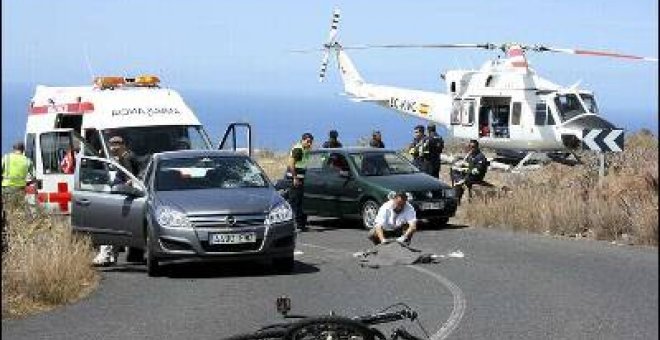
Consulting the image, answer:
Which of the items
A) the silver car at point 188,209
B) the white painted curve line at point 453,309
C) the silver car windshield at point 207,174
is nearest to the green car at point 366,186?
the silver car windshield at point 207,174

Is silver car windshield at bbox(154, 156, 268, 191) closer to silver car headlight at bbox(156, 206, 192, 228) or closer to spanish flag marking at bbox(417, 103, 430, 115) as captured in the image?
silver car headlight at bbox(156, 206, 192, 228)

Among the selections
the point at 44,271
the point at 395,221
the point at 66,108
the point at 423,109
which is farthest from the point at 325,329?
the point at 423,109

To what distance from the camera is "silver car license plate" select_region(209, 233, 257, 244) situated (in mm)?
13320

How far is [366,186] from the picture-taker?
20.5 meters

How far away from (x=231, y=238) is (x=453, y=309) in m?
3.56

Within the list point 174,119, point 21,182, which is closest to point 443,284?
point 174,119

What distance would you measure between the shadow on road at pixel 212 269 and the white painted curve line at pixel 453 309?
170 centimetres

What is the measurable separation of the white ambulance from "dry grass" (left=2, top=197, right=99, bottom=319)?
4.61 metres

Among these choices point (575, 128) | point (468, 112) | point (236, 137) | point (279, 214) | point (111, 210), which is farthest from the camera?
point (468, 112)

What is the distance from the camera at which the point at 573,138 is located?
31.0 meters

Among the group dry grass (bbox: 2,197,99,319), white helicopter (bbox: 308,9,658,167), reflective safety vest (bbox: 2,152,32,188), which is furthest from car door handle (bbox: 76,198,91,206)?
white helicopter (bbox: 308,9,658,167)

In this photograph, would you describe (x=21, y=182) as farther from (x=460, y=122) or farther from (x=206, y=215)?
(x=460, y=122)

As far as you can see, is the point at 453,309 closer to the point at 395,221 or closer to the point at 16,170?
the point at 395,221

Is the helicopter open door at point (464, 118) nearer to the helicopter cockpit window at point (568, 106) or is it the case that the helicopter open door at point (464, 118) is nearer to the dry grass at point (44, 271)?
the helicopter cockpit window at point (568, 106)
